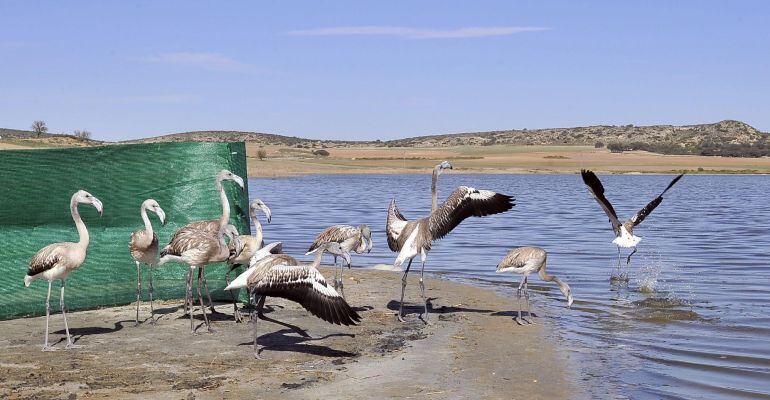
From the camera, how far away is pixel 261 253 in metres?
11.6

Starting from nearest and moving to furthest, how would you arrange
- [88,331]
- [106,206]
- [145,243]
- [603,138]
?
[88,331]
[145,243]
[106,206]
[603,138]

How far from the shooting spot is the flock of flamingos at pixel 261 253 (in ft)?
31.5

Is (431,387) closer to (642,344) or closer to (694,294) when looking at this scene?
(642,344)

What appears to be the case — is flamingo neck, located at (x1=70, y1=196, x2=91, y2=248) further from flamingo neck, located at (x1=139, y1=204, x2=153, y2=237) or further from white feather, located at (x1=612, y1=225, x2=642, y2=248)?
white feather, located at (x1=612, y1=225, x2=642, y2=248)

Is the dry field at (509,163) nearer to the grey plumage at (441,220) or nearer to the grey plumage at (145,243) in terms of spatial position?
the grey plumage at (441,220)

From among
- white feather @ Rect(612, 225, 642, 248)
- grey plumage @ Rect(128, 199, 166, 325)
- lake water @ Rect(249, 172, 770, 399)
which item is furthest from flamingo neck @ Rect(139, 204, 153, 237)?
white feather @ Rect(612, 225, 642, 248)

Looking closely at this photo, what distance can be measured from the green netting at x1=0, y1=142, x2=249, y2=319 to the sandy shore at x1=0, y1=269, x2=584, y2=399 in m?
0.34

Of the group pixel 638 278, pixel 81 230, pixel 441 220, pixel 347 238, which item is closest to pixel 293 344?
pixel 81 230

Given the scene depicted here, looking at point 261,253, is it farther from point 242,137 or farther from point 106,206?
point 242,137

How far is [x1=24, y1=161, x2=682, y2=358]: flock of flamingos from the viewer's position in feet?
31.5

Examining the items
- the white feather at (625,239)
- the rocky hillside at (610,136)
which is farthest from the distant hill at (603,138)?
the white feather at (625,239)

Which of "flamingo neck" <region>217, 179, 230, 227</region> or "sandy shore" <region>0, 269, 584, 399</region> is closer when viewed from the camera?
"sandy shore" <region>0, 269, 584, 399</region>

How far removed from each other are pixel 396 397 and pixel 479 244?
1504 centimetres

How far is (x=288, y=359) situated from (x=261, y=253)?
2.19 meters
